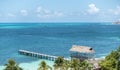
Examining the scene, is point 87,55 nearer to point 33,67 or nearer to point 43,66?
point 33,67

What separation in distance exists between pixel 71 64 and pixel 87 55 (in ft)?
77.3

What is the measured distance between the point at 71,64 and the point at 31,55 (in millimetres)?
43098

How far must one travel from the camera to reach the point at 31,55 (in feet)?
302

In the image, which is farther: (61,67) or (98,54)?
(98,54)

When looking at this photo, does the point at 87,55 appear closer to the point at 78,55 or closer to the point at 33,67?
the point at 78,55

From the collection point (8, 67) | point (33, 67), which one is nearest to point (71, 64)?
point (8, 67)

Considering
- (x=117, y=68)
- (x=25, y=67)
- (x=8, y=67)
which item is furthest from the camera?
(x=25, y=67)

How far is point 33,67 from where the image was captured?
233 ft

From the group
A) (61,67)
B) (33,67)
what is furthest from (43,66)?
(33,67)

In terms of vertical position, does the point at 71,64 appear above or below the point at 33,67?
above

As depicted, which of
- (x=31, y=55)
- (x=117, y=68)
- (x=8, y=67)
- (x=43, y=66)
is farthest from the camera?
(x=31, y=55)

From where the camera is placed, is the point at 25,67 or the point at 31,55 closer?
the point at 25,67

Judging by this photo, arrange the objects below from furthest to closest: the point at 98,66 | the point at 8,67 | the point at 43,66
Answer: the point at 98,66
the point at 43,66
the point at 8,67

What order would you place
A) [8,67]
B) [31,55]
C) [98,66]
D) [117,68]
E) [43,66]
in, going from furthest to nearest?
[31,55] < [98,66] < [117,68] < [43,66] < [8,67]
